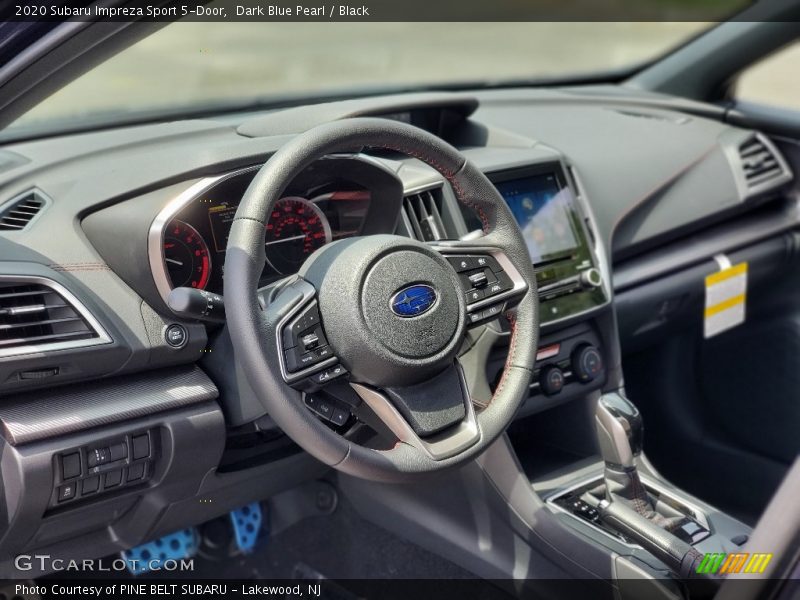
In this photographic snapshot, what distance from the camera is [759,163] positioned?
2.68 metres

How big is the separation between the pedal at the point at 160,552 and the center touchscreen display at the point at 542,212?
1118 millimetres

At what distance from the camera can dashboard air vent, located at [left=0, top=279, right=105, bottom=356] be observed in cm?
147

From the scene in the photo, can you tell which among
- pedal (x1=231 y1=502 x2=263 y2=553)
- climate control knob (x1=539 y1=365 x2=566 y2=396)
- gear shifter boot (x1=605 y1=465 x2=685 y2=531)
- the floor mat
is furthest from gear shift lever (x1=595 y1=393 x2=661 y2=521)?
pedal (x1=231 y1=502 x2=263 y2=553)

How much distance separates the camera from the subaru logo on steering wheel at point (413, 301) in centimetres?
145

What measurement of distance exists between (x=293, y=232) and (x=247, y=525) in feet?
3.37

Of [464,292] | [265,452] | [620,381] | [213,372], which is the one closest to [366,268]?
[464,292]

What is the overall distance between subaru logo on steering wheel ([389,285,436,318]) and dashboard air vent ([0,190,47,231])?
0.65 metres

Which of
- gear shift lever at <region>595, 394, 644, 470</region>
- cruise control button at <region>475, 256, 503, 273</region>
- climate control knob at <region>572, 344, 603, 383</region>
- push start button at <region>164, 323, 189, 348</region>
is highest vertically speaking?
cruise control button at <region>475, 256, 503, 273</region>

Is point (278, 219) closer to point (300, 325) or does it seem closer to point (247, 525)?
point (300, 325)

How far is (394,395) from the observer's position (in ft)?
4.80

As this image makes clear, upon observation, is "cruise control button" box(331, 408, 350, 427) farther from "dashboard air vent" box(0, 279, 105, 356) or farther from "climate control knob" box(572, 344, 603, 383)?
"climate control knob" box(572, 344, 603, 383)

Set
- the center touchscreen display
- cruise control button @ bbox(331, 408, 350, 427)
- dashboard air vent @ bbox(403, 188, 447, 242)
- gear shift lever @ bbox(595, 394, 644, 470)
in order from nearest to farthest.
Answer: cruise control button @ bbox(331, 408, 350, 427) < dashboard air vent @ bbox(403, 188, 447, 242) < gear shift lever @ bbox(595, 394, 644, 470) < the center touchscreen display

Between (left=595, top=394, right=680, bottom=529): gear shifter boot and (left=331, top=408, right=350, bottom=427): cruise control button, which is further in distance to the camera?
(left=595, top=394, right=680, bottom=529): gear shifter boot

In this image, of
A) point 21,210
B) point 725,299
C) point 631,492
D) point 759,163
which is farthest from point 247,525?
point 759,163
